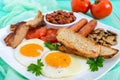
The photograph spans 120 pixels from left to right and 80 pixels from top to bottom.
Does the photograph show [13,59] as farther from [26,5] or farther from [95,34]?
[26,5]

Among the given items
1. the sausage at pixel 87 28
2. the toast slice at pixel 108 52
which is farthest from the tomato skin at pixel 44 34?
the toast slice at pixel 108 52

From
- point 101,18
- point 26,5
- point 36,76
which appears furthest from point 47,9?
point 36,76

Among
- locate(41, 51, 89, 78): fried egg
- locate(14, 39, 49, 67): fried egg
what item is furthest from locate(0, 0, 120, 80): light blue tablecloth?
locate(41, 51, 89, 78): fried egg

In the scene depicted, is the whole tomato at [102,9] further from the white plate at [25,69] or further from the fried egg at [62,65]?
the fried egg at [62,65]

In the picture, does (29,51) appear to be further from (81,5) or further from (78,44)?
(81,5)

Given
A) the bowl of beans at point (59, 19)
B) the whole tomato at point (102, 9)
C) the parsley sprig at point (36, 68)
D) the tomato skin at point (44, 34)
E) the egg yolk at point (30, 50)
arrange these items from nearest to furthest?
the parsley sprig at point (36, 68) < the egg yolk at point (30, 50) < the tomato skin at point (44, 34) < the bowl of beans at point (59, 19) < the whole tomato at point (102, 9)

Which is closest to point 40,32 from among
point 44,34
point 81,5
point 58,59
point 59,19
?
point 44,34
